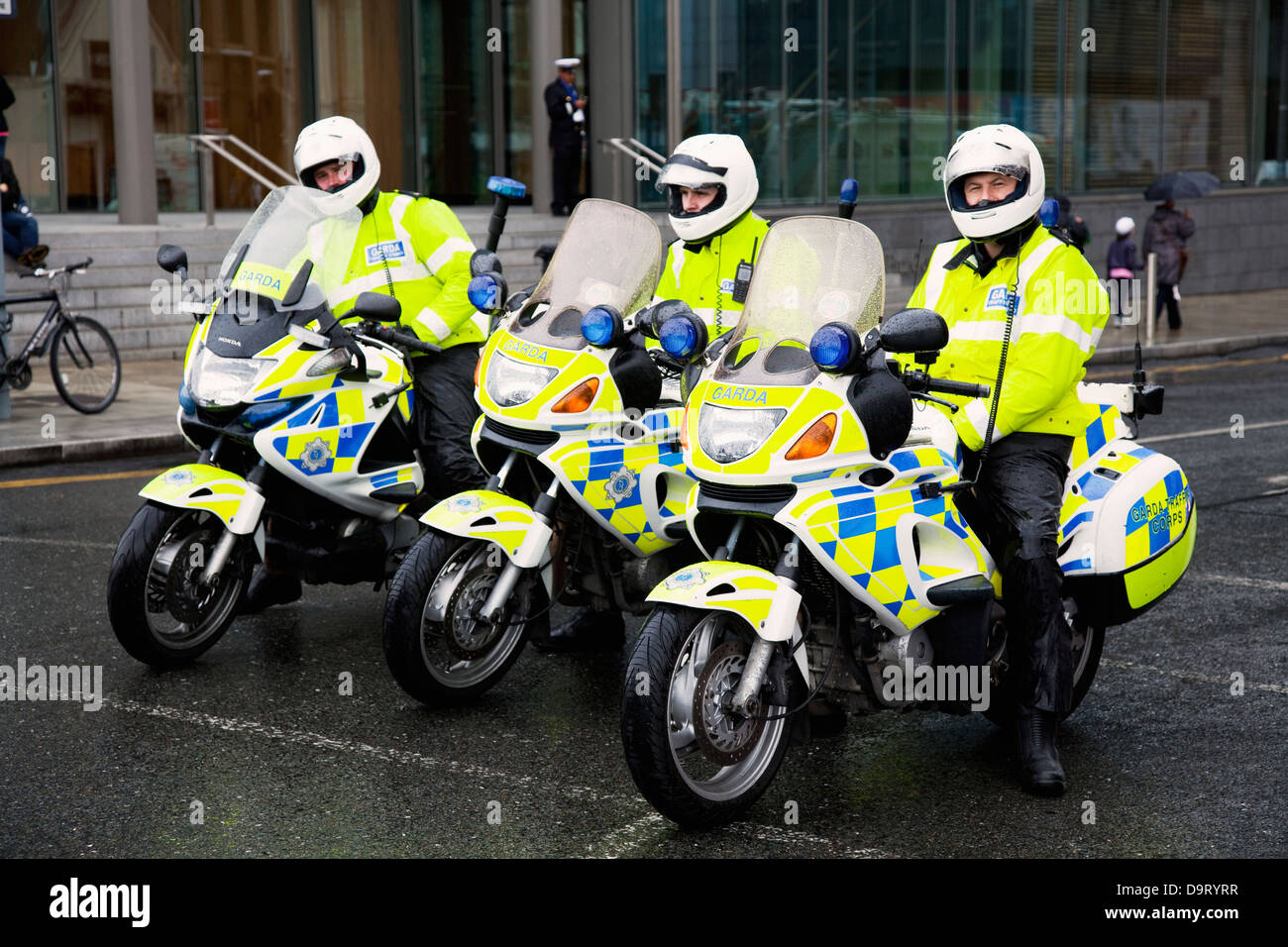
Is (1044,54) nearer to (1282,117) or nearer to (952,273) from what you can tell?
(1282,117)

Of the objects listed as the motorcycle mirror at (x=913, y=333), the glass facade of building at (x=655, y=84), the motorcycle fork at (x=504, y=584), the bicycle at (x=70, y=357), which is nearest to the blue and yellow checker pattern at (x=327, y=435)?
the motorcycle fork at (x=504, y=584)

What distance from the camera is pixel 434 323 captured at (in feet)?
22.3

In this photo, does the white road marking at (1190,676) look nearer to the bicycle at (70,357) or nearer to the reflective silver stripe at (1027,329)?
the reflective silver stripe at (1027,329)

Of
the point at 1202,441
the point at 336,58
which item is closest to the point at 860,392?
the point at 1202,441

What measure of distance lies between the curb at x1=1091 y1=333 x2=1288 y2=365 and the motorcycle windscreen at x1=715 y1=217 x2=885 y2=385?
13150 mm

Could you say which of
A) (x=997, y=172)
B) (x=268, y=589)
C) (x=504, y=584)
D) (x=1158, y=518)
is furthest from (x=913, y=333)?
(x=268, y=589)

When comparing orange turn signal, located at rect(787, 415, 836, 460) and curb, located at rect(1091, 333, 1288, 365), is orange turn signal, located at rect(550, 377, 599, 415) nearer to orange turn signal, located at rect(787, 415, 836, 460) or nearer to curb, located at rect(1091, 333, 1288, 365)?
orange turn signal, located at rect(787, 415, 836, 460)

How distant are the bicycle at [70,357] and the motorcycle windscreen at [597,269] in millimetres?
7436

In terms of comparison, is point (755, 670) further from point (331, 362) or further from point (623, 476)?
point (331, 362)

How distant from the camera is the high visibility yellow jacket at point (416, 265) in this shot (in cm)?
689

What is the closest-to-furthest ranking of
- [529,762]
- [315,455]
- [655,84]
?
[529,762]
[315,455]
[655,84]

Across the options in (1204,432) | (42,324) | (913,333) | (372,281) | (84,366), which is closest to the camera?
(913,333)

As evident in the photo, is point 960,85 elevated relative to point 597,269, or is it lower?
elevated

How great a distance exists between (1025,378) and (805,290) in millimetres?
712
